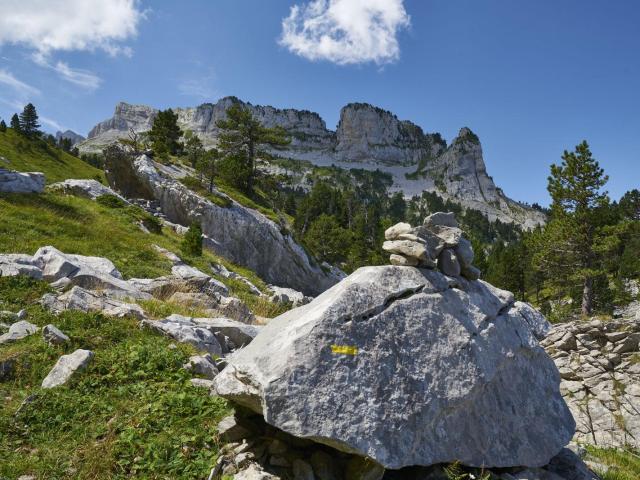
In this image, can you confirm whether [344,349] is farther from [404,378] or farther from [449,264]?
[449,264]

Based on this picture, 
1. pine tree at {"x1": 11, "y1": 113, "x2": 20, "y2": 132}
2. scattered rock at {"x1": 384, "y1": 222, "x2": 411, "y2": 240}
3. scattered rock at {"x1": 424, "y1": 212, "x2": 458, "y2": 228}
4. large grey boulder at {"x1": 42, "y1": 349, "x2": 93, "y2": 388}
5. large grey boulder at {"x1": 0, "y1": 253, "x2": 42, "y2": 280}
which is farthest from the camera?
pine tree at {"x1": 11, "y1": 113, "x2": 20, "y2": 132}

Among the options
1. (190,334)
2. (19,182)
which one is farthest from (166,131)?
(190,334)

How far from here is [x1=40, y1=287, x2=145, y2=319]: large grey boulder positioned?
31.6 feet

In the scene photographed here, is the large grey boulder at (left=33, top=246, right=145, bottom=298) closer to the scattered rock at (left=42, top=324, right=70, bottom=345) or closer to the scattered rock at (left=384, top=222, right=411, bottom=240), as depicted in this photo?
the scattered rock at (left=42, top=324, right=70, bottom=345)

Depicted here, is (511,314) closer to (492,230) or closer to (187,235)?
(187,235)

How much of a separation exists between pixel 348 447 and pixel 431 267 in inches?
140

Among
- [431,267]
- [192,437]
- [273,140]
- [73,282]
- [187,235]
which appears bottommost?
[192,437]

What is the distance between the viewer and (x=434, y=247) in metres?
7.35

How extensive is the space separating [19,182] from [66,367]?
20807mm

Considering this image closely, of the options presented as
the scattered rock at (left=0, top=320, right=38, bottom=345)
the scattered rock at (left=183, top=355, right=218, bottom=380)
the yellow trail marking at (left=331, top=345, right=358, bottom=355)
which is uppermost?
the yellow trail marking at (left=331, top=345, right=358, bottom=355)

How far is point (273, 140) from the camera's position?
4700cm

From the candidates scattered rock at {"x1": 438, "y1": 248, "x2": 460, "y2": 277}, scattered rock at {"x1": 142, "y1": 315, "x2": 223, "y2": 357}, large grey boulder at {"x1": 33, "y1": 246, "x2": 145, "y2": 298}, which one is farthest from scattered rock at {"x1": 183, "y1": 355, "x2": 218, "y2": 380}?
large grey boulder at {"x1": 33, "y1": 246, "x2": 145, "y2": 298}

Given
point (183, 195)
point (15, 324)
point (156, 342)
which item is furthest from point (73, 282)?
point (183, 195)

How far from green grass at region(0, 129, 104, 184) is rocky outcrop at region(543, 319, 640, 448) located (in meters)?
61.2
